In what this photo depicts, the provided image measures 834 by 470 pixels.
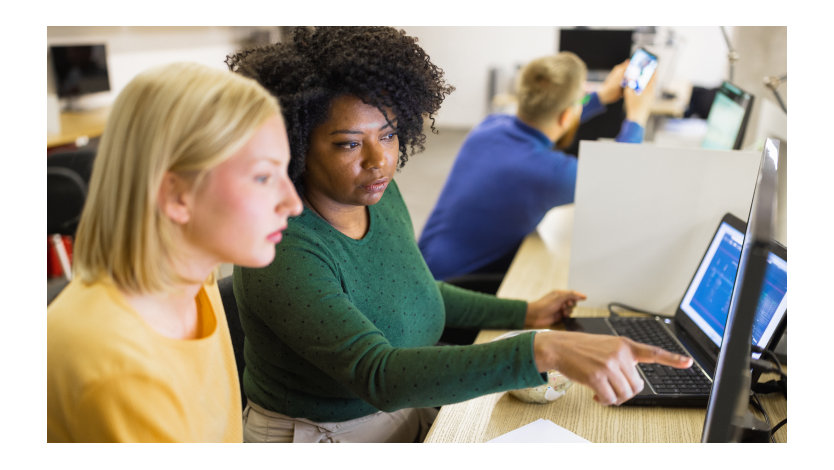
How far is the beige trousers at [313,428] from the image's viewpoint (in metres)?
1.08

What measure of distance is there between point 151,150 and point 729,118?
5.90ft

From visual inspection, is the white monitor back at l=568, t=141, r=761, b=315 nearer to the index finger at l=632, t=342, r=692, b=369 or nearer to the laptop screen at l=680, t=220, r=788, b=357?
the laptop screen at l=680, t=220, r=788, b=357

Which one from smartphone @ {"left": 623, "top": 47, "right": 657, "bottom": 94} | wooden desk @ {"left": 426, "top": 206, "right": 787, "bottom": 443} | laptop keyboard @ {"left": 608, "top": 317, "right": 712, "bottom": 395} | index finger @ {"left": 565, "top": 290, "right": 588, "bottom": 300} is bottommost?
wooden desk @ {"left": 426, "top": 206, "right": 787, "bottom": 443}

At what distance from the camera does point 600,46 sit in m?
4.05

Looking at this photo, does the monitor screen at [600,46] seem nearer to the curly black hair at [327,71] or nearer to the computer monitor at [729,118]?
the computer monitor at [729,118]

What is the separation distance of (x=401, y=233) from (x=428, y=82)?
297 mm

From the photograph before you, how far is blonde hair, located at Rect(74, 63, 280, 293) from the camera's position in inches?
24.0

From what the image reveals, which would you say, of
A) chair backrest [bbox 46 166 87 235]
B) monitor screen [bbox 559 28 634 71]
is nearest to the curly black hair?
chair backrest [bbox 46 166 87 235]

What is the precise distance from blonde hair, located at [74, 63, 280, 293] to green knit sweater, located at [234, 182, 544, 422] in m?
0.28

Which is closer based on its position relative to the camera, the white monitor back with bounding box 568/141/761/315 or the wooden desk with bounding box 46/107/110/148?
the white monitor back with bounding box 568/141/761/315

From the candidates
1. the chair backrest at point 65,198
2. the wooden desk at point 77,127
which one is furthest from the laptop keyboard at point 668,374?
the wooden desk at point 77,127
